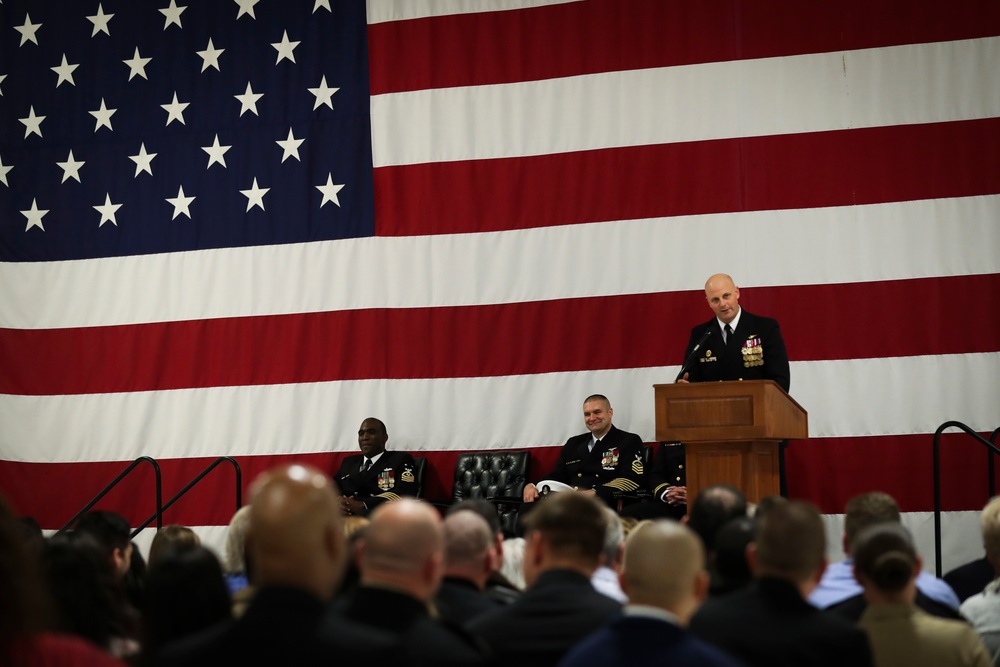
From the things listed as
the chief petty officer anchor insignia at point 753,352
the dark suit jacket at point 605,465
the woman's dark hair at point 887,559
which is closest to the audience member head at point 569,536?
the woman's dark hair at point 887,559

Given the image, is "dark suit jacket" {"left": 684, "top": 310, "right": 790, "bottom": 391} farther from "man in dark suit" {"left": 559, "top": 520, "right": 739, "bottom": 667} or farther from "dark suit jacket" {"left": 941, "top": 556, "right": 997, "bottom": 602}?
"man in dark suit" {"left": 559, "top": 520, "right": 739, "bottom": 667}

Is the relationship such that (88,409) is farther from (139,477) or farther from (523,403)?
(523,403)

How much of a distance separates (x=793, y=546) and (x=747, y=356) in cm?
415

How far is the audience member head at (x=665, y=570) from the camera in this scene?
1.96 m

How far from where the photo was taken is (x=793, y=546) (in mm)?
2277

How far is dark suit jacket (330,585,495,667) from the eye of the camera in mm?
1969

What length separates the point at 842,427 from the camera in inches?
281

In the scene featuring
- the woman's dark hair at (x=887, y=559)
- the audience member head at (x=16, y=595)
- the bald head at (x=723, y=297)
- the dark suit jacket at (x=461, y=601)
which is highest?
the bald head at (x=723, y=297)

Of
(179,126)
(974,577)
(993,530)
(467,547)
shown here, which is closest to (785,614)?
(467,547)

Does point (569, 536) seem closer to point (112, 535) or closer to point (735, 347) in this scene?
point (112, 535)

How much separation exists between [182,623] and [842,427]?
5.62 meters

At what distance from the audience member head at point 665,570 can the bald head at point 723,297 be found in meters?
4.55

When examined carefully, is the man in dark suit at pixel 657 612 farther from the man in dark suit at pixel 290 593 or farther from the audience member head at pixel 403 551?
the man in dark suit at pixel 290 593

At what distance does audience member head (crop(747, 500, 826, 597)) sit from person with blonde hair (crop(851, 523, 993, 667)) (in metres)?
0.29
